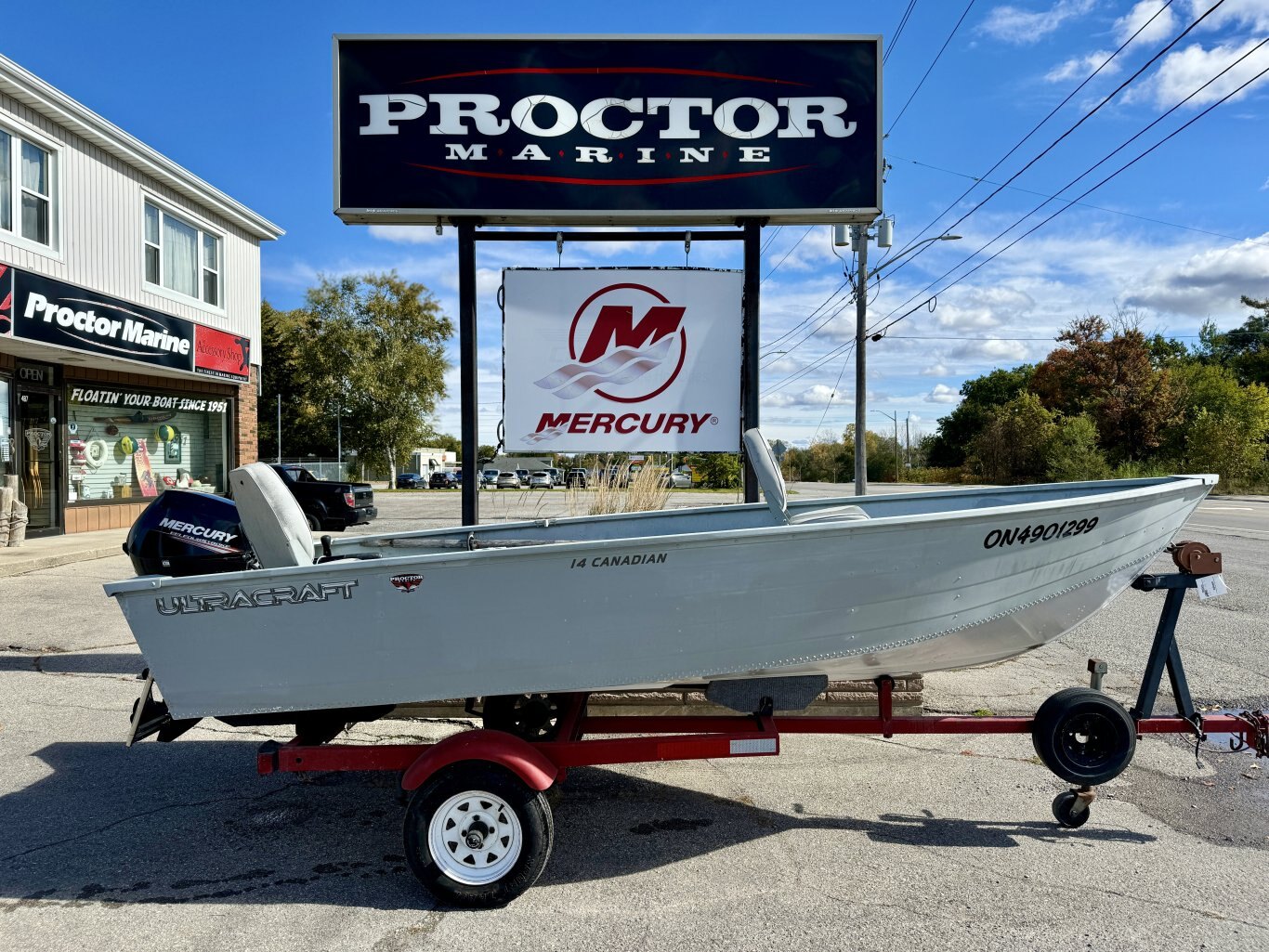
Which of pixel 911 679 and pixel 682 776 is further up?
pixel 911 679

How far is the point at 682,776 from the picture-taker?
4461 mm

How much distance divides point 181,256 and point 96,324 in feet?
11.3

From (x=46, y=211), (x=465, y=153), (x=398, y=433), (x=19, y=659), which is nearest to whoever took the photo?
(x=465, y=153)

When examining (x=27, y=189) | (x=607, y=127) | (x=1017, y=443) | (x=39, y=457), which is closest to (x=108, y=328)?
(x=27, y=189)

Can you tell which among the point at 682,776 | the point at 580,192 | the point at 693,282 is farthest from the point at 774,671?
the point at 580,192

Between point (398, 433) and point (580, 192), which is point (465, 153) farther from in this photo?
point (398, 433)

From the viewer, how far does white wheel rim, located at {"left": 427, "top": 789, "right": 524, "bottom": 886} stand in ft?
10.3

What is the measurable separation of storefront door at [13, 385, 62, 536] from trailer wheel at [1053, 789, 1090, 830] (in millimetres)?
15178

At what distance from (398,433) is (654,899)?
44926mm

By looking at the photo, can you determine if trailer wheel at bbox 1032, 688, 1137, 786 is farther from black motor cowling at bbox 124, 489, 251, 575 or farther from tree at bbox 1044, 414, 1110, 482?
tree at bbox 1044, 414, 1110, 482

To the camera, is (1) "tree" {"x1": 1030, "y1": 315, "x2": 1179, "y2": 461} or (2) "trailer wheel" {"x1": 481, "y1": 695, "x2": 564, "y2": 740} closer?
(2) "trailer wheel" {"x1": 481, "y1": 695, "x2": 564, "y2": 740}

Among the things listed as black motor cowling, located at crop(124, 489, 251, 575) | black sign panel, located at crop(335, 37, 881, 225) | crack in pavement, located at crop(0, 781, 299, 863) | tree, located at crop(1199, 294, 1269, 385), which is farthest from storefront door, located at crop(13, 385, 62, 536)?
tree, located at crop(1199, 294, 1269, 385)

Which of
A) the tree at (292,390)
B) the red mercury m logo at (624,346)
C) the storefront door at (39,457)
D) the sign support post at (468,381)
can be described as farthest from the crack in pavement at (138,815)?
the tree at (292,390)

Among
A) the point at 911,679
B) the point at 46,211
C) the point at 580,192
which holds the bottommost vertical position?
the point at 911,679
